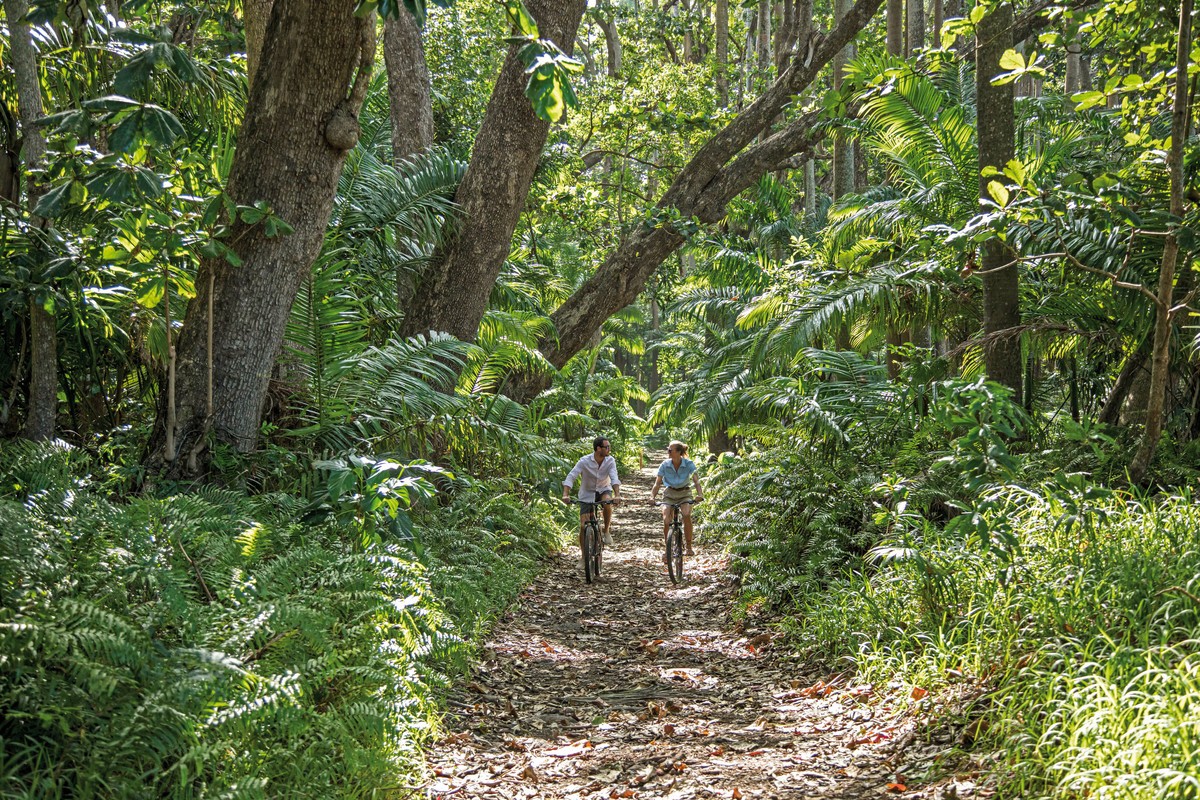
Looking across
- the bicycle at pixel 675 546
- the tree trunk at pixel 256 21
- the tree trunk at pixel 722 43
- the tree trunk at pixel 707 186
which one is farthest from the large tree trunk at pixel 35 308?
the tree trunk at pixel 722 43

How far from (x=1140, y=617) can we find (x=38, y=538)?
4.50m

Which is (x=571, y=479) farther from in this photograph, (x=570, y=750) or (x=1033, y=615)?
(x=1033, y=615)

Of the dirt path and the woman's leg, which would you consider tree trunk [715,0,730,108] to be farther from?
the dirt path

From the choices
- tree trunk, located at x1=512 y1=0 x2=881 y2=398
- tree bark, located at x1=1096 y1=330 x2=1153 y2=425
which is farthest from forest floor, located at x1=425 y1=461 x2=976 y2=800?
tree trunk, located at x1=512 y1=0 x2=881 y2=398

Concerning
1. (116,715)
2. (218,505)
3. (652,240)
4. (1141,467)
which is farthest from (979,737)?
(652,240)

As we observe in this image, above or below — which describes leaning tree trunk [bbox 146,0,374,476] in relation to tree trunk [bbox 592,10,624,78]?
below

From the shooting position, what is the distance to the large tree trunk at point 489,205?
→ 25.9 ft

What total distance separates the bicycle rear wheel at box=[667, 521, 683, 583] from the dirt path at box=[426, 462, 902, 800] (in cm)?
124

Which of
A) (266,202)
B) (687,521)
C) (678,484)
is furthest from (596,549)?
(266,202)

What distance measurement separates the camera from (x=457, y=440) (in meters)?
6.84

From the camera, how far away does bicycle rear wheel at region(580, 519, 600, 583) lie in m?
9.95

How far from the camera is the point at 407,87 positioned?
1002cm

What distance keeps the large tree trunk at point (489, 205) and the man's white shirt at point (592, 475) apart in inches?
104

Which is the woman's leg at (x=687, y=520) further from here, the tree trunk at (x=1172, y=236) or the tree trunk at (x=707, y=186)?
the tree trunk at (x=1172, y=236)
